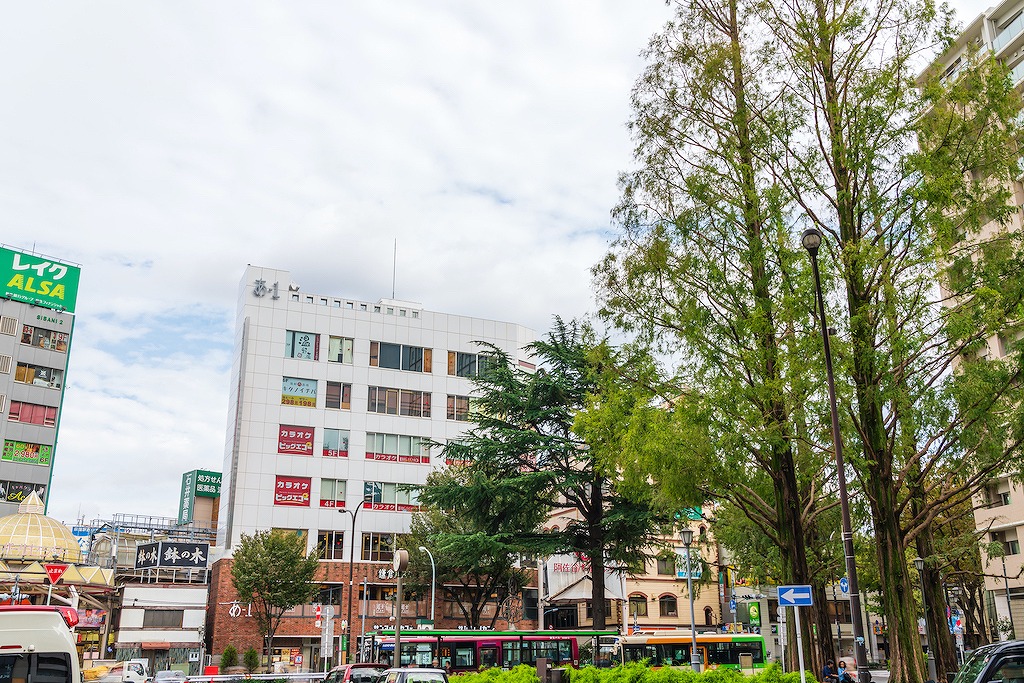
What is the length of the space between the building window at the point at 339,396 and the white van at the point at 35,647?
53754 millimetres

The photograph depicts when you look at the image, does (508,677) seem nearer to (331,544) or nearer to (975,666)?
(975,666)

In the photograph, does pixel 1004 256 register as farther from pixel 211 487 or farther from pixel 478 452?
pixel 211 487

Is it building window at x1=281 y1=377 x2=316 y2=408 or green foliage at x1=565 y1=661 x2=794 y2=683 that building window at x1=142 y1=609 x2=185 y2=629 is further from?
green foliage at x1=565 y1=661 x2=794 y2=683

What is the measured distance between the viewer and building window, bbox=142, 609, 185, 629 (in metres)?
59.3

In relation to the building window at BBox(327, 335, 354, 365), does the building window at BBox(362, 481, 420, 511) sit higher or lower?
lower

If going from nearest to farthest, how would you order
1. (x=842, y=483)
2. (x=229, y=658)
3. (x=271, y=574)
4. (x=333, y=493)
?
Answer: (x=842, y=483) < (x=271, y=574) < (x=229, y=658) < (x=333, y=493)

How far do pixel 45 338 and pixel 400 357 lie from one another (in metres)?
29.3

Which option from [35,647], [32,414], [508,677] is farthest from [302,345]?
[35,647]

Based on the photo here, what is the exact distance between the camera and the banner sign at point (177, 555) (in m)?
61.6

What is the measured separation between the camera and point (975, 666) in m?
12.1

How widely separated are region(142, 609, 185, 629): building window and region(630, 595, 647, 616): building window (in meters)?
32.2

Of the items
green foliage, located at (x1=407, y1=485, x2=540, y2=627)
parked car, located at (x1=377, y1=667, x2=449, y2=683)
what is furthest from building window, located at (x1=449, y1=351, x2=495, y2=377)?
parked car, located at (x1=377, y1=667, x2=449, y2=683)

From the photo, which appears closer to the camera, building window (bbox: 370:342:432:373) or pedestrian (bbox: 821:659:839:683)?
pedestrian (bbox: 821:659:839:683)

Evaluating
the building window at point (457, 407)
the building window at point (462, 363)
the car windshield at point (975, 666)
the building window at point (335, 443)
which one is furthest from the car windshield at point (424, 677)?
the building window at point (462, 363)
